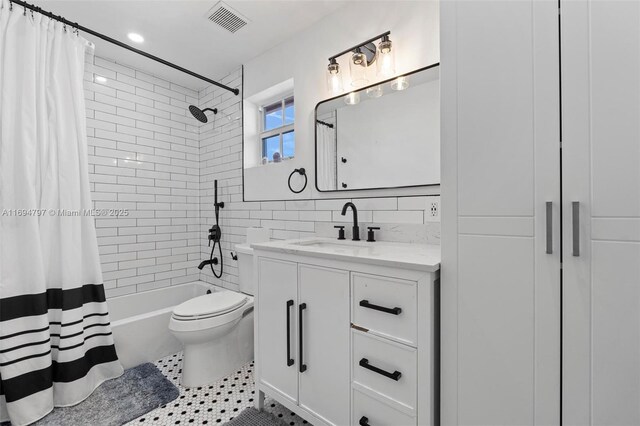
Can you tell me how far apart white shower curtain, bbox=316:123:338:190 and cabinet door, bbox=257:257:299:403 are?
0.74 metres

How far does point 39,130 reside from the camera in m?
→ 1.75

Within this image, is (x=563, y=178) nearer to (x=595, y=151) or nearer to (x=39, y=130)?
(x=595, y=151)

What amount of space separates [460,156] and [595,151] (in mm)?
350

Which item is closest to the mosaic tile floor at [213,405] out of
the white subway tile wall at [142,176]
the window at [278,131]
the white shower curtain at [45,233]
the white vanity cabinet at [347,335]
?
the white vanity cabinet at [347,335]

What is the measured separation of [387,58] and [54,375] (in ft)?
9.17

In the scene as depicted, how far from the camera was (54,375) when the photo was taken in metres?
1.75

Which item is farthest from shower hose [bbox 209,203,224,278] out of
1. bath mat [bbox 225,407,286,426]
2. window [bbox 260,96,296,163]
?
bath mat [bbox 225,407,286,426]

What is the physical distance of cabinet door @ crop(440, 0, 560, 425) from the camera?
0.88m

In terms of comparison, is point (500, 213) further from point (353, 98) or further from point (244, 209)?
point (244, 209)

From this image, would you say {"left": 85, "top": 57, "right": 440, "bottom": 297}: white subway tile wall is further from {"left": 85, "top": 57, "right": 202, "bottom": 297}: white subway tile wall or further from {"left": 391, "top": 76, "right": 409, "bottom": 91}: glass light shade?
{"left": 391, "top": 76, "right": 409, "bottom": 91}: glass light shade

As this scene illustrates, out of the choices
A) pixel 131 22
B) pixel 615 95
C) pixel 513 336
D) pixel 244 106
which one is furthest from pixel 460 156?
pixel 131 22

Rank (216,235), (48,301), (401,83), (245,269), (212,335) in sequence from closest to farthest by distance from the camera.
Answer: (401,83) < (48,301) < (212,335) < (245,269) < (216,235)

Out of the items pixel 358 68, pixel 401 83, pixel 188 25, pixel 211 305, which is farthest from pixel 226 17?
pixel 211 305

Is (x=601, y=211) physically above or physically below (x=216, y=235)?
above
